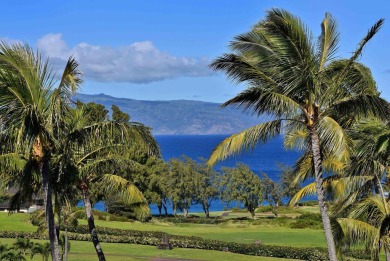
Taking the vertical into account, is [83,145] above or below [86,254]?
above

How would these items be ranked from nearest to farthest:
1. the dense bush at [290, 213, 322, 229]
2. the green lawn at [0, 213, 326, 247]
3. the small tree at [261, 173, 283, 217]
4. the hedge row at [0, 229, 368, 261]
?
the hedge row at [0, 229, 368, 261]
the green lawn at [0, 213, 326, 247]
the dense bush at [290, 213, 322, 229]
the small tree at [261, 173, 283, 217]

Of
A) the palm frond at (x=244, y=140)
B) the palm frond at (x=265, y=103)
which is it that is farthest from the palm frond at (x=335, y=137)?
the palm frond at (x=244, y=140)

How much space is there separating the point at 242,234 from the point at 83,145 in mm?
42346

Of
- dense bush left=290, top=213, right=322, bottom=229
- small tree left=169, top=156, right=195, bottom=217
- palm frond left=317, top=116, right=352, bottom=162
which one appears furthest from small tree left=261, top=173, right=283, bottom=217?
palm frond left=317, top=116, right=352, bottom=162

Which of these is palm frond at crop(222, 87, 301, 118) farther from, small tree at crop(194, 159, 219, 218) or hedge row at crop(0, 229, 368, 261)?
small tree at crop(194, 159, 219, 218)

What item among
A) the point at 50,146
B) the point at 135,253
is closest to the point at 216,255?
the point at 135,253

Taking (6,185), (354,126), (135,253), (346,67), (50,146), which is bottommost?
(135,253)

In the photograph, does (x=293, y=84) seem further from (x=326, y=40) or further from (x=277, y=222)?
(x=277, y=222)

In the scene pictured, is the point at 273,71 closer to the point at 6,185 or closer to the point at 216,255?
the point at 6,185

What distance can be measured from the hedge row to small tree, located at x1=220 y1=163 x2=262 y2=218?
36.1m

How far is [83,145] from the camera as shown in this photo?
1520 centimetres

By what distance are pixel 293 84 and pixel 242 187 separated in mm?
70673

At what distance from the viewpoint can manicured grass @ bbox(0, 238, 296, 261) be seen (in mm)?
35800

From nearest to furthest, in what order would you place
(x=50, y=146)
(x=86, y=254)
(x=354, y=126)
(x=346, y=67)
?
(x=346, y=67) < (x=50, y=146) < (x=354, y=126) < (x=86, y=254)
